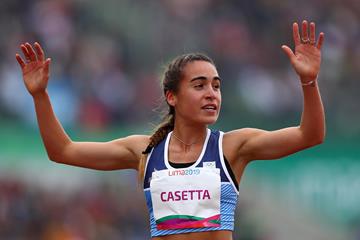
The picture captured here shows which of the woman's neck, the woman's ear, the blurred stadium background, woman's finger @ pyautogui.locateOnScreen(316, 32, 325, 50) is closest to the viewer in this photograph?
woman's finger @ pyautogui.locateOnScreen(316, 32, 325, 50)

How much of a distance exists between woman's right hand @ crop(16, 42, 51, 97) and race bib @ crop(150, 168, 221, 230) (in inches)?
41.3

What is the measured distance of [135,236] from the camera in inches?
529

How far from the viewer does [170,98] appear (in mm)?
7164

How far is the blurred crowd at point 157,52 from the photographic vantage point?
14.3 meters

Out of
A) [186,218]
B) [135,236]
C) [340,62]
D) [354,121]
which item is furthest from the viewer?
[340,62]

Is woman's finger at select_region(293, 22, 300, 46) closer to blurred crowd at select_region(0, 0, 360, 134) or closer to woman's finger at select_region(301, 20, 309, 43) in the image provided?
woman's finger at select_region(301, 20, 309, 43)

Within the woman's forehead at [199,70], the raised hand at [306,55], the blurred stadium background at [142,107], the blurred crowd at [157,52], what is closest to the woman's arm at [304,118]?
the raised hand at [306,55]

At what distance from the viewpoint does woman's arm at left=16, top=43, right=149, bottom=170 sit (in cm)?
711

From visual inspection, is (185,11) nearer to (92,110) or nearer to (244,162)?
(92,110)

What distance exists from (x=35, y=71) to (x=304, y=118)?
1.81 meters

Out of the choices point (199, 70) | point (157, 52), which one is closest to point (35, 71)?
point (199, 70)

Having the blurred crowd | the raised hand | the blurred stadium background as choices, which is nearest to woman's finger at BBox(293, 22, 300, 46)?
the raised hand

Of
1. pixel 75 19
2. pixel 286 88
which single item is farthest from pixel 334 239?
pixel 75 19

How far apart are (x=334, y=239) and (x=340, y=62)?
2618 millimetres
